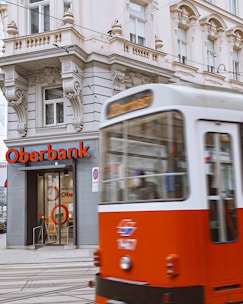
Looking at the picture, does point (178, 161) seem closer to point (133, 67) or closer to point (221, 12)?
point (133, 67)

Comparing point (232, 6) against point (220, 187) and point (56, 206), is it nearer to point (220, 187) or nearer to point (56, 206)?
point (56, 206)

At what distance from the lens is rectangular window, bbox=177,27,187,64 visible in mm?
20611

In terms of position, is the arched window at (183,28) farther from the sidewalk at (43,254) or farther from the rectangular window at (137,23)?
the sidewalk at (43,254)

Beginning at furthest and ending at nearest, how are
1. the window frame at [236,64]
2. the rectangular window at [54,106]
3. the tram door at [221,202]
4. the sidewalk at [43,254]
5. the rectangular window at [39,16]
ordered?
the window frame at [236,64] < the rectangular window at [39,16] < the rectangular window at [54,106] < the sidewalk at [43,254] < the tram door at [221,202]

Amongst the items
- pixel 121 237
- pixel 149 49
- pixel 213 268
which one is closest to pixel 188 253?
pixel 213 268

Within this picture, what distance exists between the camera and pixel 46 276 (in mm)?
11000

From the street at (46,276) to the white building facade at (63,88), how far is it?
164 centimetres

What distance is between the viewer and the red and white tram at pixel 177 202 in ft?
17.3

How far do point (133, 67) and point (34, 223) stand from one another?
24.0ft

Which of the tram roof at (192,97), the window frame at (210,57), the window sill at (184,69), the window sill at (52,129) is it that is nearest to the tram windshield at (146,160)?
the tram roof at (192,97)

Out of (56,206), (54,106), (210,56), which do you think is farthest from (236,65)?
(56,206)

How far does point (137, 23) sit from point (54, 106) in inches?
199

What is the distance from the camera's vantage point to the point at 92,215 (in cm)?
1648

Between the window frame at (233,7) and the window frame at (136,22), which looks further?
the window frame at (233,7)
